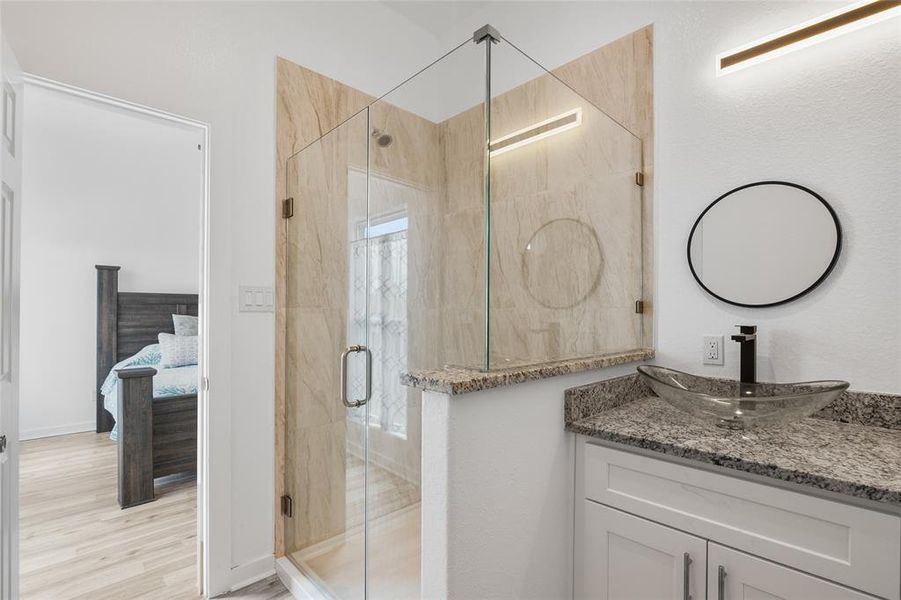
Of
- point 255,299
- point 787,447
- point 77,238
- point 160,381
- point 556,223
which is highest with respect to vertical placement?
point 77,238

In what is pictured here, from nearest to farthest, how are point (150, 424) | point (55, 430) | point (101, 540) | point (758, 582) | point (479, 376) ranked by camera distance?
point (758, 582) < point (479, 376) < point (101, 540) < point (150, 424) < point (55, 430)

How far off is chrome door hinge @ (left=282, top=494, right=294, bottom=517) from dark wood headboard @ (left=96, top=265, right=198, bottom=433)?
3.41 m

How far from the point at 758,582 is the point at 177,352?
4248 millimetres

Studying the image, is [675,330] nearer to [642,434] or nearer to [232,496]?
[642,434]

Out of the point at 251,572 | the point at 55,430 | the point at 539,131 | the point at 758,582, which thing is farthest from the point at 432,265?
the point at 55,430

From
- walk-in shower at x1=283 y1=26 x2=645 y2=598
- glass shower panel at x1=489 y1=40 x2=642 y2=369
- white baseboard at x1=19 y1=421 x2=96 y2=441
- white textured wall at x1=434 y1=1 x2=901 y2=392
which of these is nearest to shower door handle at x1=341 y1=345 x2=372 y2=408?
walk-in shower at x1=283 y1=26 x2=645 y2=598

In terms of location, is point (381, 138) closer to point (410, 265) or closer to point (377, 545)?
point (410, 265)

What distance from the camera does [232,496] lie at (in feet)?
6.12

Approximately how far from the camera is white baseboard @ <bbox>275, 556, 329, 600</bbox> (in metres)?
1.74

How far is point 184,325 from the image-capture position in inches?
177

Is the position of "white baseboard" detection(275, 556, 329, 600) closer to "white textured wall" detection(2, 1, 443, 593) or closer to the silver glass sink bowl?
"white textured wall" detection(2, 1, 443, 593)

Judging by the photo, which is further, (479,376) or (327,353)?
(327,353)

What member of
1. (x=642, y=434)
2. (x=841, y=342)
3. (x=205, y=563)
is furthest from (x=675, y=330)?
(x=205, y=563)

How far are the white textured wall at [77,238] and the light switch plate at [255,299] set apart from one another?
236 cm
